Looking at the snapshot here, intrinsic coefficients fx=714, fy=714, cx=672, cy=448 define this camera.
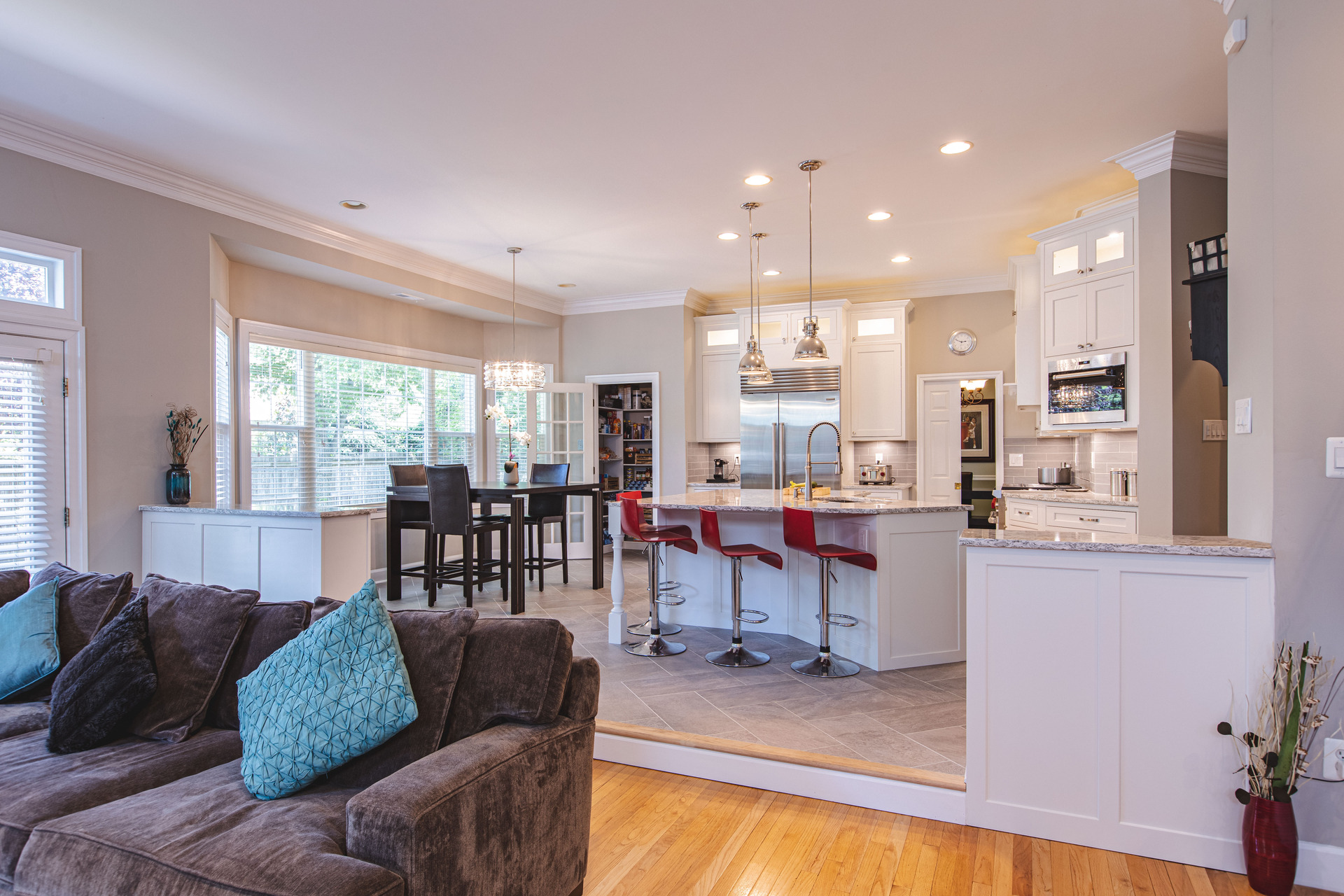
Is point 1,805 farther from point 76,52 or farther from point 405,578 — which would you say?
point 405,578

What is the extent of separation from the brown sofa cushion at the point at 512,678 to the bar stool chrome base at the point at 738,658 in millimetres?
2172

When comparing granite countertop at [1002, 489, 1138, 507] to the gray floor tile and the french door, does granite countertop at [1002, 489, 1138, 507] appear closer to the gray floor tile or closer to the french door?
the gray floor tile

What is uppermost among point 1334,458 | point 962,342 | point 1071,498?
point 962,342

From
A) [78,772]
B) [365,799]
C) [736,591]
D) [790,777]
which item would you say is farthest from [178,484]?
[790,777]

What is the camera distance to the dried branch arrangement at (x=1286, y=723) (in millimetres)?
1976

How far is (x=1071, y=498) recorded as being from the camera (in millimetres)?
4773

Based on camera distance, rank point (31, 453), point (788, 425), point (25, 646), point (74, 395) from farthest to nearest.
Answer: point (788, 425) < point (74, 395) < point (31, 453) < point (25, 646)

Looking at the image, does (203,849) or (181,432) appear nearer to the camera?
(203,849)

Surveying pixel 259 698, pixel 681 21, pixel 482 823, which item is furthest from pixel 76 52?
pixel 482 823

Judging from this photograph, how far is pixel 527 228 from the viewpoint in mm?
5312

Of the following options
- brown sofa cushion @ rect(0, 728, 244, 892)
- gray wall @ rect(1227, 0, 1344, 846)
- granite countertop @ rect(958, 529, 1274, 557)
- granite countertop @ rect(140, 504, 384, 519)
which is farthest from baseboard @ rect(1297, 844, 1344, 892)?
granite countertop @ rect(140, 504, 384, 519)

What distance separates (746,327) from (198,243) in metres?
4.77

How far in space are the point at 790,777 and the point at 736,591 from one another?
1.49 m

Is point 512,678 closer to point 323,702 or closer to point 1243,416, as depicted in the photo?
point 323,702
